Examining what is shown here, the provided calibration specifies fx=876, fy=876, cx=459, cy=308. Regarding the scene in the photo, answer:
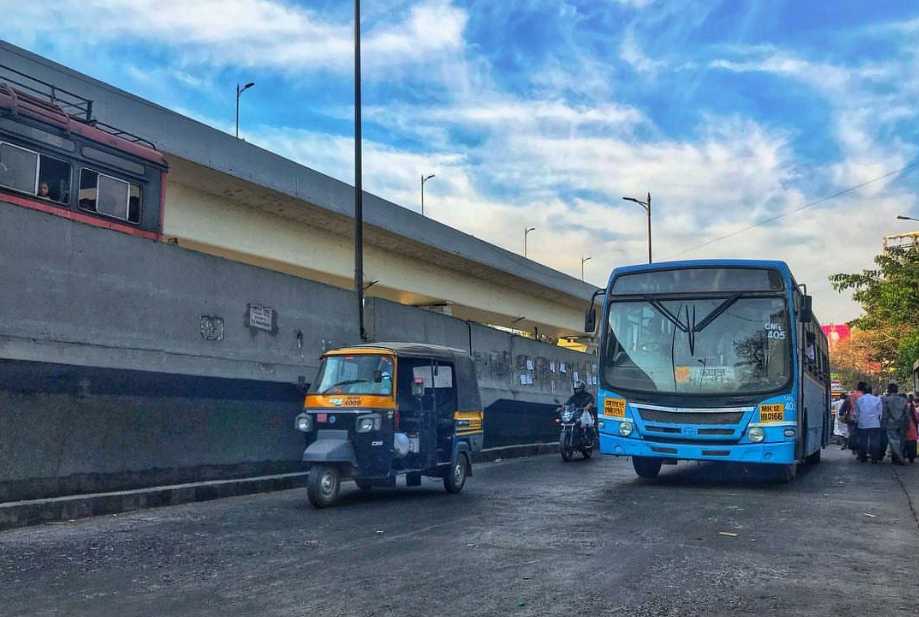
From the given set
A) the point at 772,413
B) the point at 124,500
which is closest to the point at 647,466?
the point at 772,413

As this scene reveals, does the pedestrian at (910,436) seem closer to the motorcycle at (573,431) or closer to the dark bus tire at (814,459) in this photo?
the dark bus tire at (814,459)

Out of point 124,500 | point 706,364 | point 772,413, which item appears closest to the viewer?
point 124,500

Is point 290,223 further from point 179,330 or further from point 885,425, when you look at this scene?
point 885,425

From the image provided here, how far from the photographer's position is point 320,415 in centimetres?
1149

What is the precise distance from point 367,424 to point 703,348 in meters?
5.37

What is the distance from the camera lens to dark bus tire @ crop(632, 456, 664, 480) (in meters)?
Answer: 14.6

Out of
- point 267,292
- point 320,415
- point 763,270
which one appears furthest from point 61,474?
point 763,270

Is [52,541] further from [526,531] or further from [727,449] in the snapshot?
[727,449]

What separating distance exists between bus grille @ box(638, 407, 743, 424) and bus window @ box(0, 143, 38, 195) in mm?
9869

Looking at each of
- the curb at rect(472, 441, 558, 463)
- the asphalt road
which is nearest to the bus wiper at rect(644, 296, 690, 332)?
the asphalt road

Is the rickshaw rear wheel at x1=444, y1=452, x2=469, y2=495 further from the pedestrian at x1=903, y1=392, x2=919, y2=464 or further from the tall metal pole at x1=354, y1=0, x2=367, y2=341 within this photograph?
the pedestrian at x1=903, y1=392, x2=919, y2=464

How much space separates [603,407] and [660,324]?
1.58 meters

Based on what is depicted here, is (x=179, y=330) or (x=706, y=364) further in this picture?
(x=179, y=330)

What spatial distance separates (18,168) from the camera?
13047 millimetres
